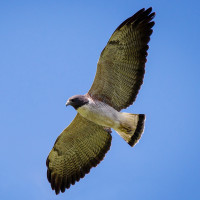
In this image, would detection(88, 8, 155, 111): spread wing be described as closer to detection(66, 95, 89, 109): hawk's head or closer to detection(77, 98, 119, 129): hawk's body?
detection(77, 98, 119, 129): hawk's body

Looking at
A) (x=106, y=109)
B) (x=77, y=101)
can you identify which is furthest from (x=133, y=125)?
(x=77, y=101)

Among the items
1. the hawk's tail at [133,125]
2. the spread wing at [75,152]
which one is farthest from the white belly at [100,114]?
the spread wing at [75,152]

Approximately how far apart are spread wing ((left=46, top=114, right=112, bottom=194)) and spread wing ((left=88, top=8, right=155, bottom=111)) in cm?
94

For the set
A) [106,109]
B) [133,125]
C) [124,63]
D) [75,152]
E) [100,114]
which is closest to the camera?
[124,63]

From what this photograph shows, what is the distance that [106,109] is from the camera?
34.9 ft

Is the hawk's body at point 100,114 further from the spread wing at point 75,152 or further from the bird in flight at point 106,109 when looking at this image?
the spread wing at point 75,152

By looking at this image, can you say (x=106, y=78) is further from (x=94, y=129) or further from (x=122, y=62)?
(x=94, y=129)

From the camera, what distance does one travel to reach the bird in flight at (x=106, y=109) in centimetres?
1011

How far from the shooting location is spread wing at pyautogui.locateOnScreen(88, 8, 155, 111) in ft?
32.9

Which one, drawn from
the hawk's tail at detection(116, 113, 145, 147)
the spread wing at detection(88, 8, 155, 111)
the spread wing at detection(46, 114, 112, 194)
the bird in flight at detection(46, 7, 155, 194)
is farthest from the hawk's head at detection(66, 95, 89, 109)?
the hawk's tail at detection(116, 113, 145, 147)

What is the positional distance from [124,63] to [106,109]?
48.1 inches

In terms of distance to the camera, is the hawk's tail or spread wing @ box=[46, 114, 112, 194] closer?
the hawk's tail

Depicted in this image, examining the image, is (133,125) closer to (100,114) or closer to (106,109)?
(106,109)

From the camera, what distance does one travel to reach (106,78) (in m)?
10.5
